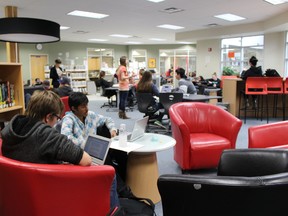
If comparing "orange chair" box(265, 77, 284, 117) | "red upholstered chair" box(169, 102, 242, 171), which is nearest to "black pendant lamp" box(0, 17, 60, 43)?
"red upholstered chair" box(169, 102, 242, 171)

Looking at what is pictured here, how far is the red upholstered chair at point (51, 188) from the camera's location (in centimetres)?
140

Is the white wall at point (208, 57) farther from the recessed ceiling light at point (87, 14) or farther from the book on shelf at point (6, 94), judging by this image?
the book on shelf at point (6, 94)

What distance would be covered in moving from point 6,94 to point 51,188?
1638 mm

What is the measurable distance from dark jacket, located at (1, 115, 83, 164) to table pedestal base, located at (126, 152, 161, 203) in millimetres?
1072

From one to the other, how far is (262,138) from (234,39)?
9719 millimetres

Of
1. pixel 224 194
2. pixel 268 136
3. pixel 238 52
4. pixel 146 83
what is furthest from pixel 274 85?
pixel 224 194

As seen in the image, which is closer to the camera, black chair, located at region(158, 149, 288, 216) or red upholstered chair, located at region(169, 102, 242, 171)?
black chair, located at region(158, 149, 288, 216)

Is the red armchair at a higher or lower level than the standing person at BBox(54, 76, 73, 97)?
lower

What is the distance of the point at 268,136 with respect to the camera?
8.68 ft

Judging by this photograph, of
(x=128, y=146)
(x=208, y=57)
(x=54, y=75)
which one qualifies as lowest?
(x=128, y=146)

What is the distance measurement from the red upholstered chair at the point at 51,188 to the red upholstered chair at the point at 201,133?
174cm

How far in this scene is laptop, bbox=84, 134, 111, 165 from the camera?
1.90 meters

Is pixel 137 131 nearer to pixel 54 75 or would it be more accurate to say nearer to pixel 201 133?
pixel 201 133

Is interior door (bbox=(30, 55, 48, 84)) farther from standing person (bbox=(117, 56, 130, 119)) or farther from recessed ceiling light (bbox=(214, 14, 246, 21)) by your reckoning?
recessed ceiling light (bbox=(214, 14, 246, 21))
